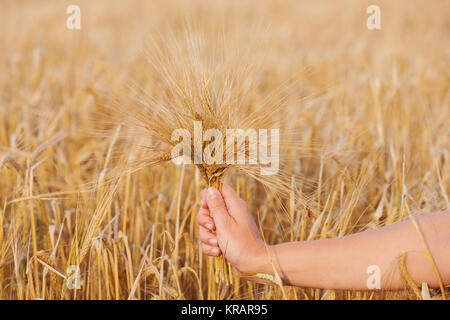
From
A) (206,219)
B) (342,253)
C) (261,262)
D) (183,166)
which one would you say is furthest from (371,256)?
(183,166)

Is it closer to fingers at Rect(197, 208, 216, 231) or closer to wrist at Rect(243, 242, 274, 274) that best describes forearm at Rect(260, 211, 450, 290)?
wrist at Rect(243, 242, 274, 274)

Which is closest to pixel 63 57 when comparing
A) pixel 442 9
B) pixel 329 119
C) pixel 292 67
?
pixel 292 67

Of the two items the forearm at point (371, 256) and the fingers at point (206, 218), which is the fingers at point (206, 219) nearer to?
the fingers at point (206, 218)

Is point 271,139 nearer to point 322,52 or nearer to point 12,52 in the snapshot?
point 322,52

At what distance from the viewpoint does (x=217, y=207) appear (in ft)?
2.54

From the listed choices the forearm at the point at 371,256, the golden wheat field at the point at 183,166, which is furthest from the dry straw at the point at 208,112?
the forearm at the point at 371,256

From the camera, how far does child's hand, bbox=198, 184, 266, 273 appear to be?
0.78 m

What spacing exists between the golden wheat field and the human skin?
7 centimetres

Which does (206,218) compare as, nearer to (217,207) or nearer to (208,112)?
(217,207)

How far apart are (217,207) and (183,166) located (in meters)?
0.25

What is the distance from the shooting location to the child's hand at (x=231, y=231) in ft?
2.55

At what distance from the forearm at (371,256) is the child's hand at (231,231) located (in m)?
0.03
